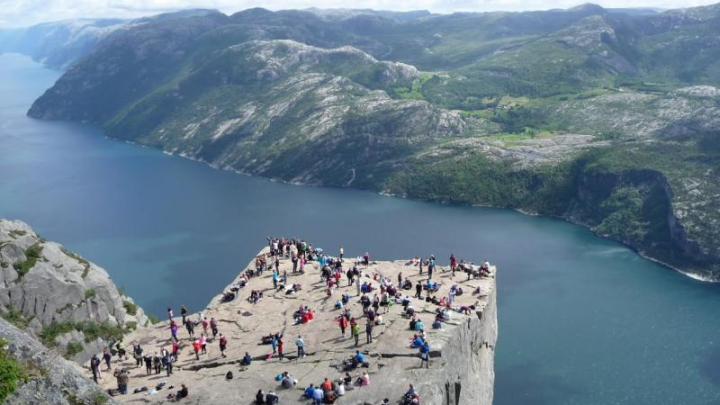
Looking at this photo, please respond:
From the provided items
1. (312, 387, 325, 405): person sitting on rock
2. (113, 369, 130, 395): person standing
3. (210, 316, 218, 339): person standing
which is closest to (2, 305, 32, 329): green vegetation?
(113, 369, 130, 395): person standing

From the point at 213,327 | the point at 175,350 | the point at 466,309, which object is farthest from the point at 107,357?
the point at 466,309

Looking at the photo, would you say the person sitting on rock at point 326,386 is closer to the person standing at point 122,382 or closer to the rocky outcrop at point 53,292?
the person standing at point 122,382

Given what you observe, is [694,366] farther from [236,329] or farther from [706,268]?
[236,329]

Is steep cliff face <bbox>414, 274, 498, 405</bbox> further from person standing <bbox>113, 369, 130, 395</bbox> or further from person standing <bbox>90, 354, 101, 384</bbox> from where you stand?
person standing <bbox>90, 354, 101, 384</bbox>

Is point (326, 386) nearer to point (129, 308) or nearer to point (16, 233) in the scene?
point (129, 308)

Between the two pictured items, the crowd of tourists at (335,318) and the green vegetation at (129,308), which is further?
the green vegetation at (129,308)

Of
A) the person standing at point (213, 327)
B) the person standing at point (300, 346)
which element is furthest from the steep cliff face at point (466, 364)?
the person standing at point (213, 327)
